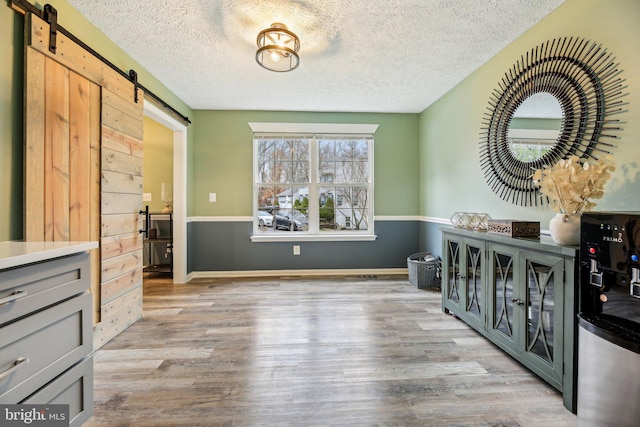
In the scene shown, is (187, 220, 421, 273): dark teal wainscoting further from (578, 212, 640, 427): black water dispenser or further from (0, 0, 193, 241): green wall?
(578, 212, 640, 427): black water dispenser

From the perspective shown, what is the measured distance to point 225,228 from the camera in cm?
400

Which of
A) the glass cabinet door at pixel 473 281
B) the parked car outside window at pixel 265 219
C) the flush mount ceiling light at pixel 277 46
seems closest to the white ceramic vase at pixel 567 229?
the glass cabinet door at pixel 473 281

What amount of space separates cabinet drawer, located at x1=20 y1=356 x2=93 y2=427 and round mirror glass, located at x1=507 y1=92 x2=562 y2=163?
9.51 feet

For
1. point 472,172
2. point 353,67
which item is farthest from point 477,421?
point 353,67

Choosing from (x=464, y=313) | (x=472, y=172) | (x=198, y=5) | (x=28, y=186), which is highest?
(x=198, y=5)

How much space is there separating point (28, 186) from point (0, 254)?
886 mm

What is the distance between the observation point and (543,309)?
5.15 feet

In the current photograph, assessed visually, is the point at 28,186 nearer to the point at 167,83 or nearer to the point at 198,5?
the point at 198,5

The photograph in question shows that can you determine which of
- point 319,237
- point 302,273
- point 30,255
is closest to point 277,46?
point 30,255

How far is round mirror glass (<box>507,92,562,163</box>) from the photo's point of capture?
191cm

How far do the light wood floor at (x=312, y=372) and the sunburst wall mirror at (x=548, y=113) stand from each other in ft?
4.22

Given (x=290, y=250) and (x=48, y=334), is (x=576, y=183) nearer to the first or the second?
(x=48, y=334)

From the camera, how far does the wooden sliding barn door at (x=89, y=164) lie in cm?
158

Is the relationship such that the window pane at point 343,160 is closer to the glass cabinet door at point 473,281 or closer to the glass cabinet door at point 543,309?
the glass cabinet door at point 473,281
